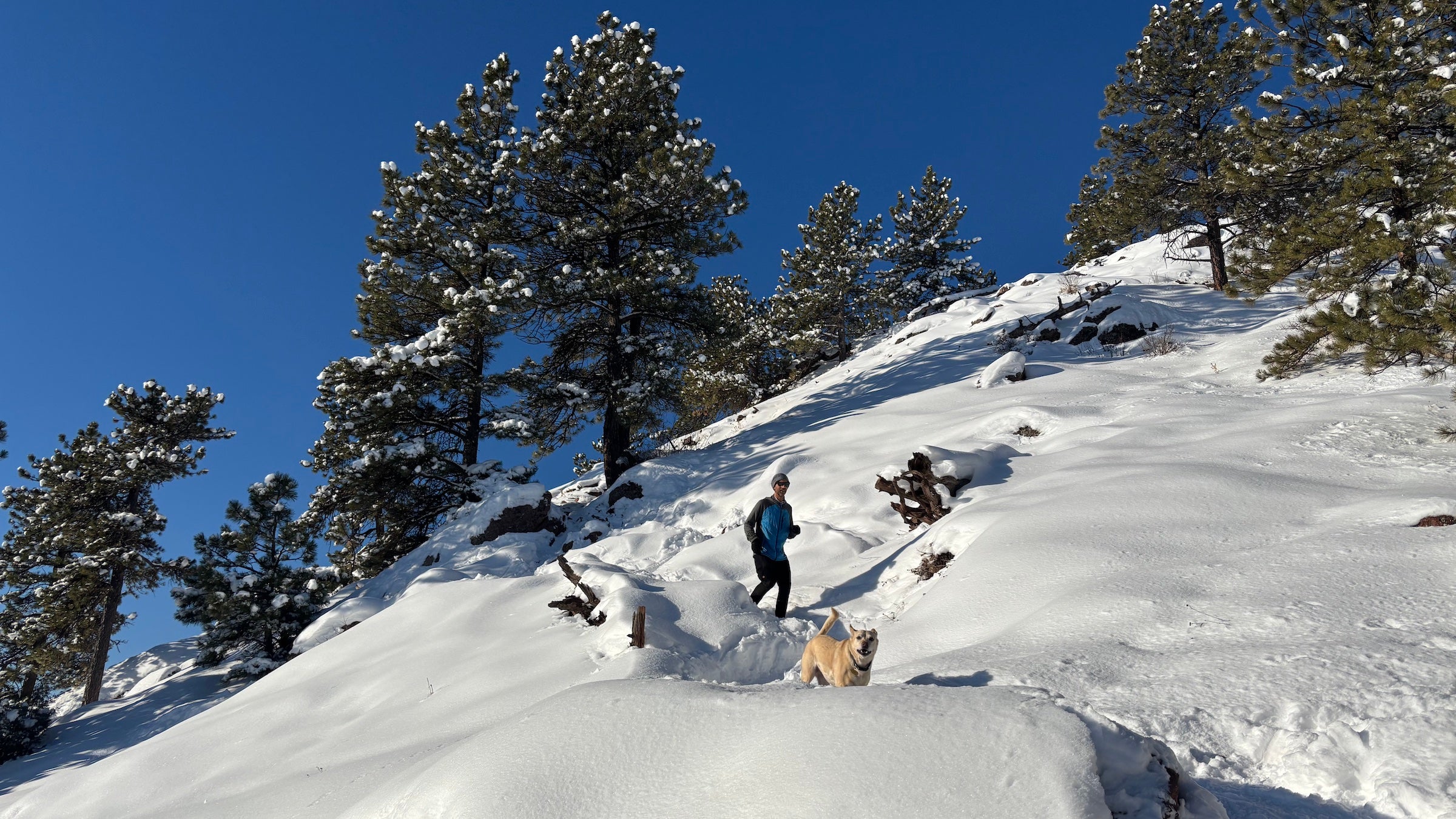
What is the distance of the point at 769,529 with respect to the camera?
7719mm

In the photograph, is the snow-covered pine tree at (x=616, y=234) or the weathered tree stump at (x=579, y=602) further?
the snow-covered pine tree at (x=616, y=234)

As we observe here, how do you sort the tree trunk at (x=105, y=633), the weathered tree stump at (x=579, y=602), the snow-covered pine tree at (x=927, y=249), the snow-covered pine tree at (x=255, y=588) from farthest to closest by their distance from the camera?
the snow-covered pine tree at (x=927, y=249) < the tree trunk at (x=105, y=633) < the snow-covered pine tree at (x=255, y=588) < the weathered tree stump at (x=579, y=602)

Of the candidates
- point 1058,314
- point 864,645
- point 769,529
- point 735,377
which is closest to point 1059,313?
point 1058,314

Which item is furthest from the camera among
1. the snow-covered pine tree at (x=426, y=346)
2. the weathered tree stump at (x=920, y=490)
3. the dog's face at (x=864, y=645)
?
the snow-covered pine tree at (x=426, y=346)

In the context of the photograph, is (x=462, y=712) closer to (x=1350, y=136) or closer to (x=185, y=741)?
(x=185, y=741)

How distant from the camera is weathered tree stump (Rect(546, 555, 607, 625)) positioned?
24.0ft

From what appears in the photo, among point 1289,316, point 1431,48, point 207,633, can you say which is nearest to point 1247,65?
point 1289,316

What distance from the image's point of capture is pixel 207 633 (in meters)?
13.6

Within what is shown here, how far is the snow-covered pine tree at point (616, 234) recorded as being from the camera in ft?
53.4

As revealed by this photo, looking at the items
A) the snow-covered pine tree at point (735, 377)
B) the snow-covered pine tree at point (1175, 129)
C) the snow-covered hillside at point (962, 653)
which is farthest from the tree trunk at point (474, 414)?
the snow-covered pine tree at point (1175, 129)

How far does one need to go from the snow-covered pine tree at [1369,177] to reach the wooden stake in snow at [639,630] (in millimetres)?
9253

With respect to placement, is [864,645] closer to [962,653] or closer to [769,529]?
[962,653]

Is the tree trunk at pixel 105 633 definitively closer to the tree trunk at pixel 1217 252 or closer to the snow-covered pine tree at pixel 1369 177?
the snow-covered pine tree at pixel 1369 177

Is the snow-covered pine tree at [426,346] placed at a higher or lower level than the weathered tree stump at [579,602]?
higher
